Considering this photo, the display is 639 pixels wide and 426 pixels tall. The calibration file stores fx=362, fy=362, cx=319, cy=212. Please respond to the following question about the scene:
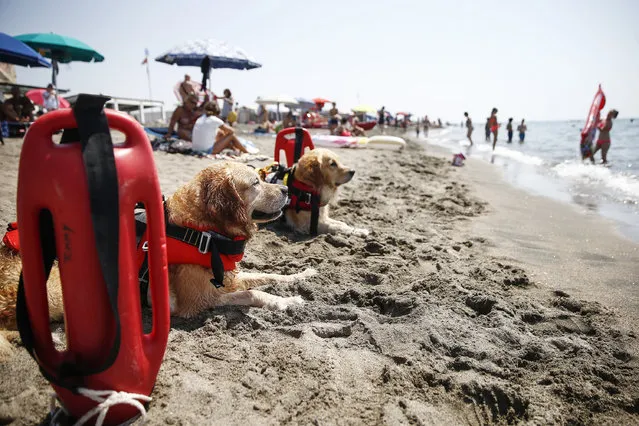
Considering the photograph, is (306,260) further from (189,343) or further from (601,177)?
(601,177)

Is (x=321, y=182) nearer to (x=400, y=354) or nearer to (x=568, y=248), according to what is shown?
(x=400, y=354)

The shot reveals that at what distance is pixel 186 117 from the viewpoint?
11.1 meters

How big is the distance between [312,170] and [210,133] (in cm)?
622

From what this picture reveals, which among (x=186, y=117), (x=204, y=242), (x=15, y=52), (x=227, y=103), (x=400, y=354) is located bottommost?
(x=400, y=354)

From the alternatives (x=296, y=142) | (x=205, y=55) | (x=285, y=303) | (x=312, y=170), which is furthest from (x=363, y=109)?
(x=285, y=303)

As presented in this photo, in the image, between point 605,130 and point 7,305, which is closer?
point 7,305

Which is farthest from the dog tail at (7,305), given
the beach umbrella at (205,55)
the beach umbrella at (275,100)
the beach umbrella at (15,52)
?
the beach umbrella at (275,100)

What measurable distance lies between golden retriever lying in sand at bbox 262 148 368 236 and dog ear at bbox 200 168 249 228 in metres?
2.12

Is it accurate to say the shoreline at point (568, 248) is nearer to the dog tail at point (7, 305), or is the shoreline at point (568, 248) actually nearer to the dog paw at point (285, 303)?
the dog paw at point (285, 303)

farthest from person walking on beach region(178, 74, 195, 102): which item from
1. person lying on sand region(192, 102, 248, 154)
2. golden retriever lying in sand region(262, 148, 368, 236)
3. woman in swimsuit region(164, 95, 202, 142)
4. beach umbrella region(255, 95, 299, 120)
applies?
beach umbrella region(255, 95, 299, 120)

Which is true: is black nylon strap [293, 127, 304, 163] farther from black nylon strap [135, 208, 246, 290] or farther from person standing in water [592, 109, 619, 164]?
person standing in water [592, 109, 619, 164]

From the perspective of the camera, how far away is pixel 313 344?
2.33m

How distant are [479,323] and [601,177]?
1146 centimetres

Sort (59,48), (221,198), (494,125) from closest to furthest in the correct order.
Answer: (221,198) < (59,48) < (494,125)
